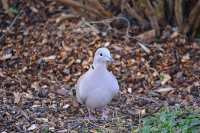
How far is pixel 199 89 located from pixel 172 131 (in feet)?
4.04

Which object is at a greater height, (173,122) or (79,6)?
(79,6)

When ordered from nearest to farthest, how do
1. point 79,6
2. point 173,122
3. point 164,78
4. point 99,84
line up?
point 173,122 < point 99,84 < point 164,78 < point 79,6

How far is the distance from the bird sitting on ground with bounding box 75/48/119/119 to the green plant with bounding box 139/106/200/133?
35 cm

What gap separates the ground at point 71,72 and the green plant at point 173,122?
26 centimetres

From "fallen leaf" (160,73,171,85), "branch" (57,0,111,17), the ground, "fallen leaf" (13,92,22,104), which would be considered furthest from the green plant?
"branch" (57,0,111,17)

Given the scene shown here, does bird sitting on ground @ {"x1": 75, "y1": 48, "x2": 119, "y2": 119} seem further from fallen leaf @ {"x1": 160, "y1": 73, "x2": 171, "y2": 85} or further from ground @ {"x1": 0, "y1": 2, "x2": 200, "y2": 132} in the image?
fallen leaf @ {"x1": 160, "y1": 73, "x2": 171, "y2": 85}

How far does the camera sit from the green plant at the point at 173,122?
169 inches

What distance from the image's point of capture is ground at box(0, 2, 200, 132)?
16.5 feet

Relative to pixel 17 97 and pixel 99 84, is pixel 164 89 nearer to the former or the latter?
pixel 99 84

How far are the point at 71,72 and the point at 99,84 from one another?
1048mm

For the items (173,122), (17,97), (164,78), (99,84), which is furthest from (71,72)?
(173,122)

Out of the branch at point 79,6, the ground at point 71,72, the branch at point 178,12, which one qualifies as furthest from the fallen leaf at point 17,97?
the branch at point 178,12

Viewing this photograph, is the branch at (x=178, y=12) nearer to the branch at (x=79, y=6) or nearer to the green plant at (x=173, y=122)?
the branch at (x=79, y=6)

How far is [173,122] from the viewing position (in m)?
4.41
